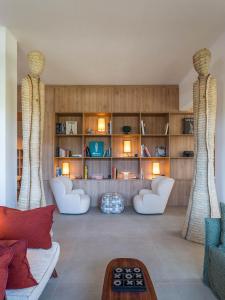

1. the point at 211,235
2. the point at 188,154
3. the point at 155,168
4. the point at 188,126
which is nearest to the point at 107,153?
A: the point at 155,168

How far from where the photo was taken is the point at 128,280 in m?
1.46

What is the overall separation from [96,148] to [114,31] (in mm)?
2911

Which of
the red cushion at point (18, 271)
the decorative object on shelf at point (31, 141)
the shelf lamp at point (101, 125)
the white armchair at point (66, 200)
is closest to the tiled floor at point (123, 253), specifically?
the white armchair at point (66, 200)

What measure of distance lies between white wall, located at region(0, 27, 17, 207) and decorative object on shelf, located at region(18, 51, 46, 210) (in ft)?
0.68

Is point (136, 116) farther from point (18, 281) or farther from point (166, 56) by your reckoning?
point (18, 281)

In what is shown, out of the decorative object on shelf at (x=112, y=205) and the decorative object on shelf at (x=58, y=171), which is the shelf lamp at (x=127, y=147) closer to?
the decorative object on shelf at (x=112, y=205)

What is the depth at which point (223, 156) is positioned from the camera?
3055 millimetres

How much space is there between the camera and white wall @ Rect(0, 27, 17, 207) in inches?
116

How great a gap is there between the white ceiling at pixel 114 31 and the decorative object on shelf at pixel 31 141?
18.3 inches

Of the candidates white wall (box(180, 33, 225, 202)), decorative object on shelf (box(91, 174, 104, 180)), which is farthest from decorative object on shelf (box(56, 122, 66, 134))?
white wall (box(180, 33, 225, 202))

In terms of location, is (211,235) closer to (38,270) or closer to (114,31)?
(38,270)

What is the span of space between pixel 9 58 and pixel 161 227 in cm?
349

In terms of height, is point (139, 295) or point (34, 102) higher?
point (34, 102)

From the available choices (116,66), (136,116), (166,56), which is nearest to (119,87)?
(136,116)
